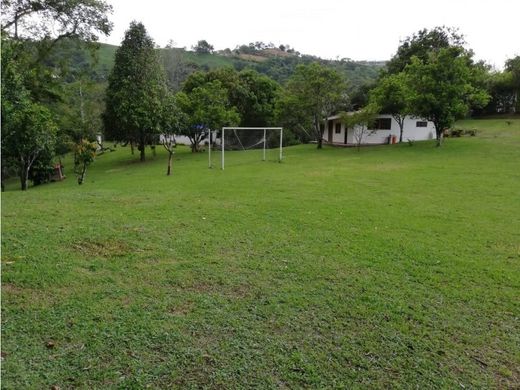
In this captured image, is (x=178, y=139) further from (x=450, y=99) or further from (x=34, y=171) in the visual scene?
(x=450, y=99)

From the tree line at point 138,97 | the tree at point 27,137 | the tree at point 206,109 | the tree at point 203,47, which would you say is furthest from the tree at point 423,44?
the tree at point 203,47

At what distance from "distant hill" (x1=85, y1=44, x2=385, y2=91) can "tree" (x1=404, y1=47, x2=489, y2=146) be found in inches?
611

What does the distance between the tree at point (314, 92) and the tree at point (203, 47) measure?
6145 cm

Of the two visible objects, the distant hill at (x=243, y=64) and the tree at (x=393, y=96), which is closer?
the tree at (x=393, y=96)

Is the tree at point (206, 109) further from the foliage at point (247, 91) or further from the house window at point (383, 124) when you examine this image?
the house window at point (383, 124)

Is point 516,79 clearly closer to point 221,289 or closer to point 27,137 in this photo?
point 27,137

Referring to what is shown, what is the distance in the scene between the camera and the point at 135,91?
22781 mm

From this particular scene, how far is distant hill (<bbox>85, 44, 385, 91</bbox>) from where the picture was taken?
169 feet

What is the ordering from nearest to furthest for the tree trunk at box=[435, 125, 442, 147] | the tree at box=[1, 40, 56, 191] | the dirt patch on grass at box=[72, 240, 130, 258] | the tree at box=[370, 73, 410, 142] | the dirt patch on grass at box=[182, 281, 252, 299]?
the dirt patch on grass at box=[182, 281, 252, 299]
the dirt patch on grass at box=[72, 240, 130, 258]
the tree at box=[1, 40, 56, 191]
the tree trunk at box=[435, 125, 442, 147]
the tree at box=[370, 73, 410, 142]

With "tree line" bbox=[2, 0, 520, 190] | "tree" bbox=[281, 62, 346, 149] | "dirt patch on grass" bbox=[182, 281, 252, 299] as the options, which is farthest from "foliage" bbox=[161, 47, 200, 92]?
"dirt patch on grass" bbox=[182, 281, 252, 299]

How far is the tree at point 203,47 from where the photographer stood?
81562 mm

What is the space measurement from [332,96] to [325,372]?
76.6 feet

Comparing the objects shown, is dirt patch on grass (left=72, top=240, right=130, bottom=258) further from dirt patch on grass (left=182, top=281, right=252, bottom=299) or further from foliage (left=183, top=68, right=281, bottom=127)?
foliage (left=183, top=68, right=281, bottom=127)

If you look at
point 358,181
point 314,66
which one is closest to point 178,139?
point 314,66
